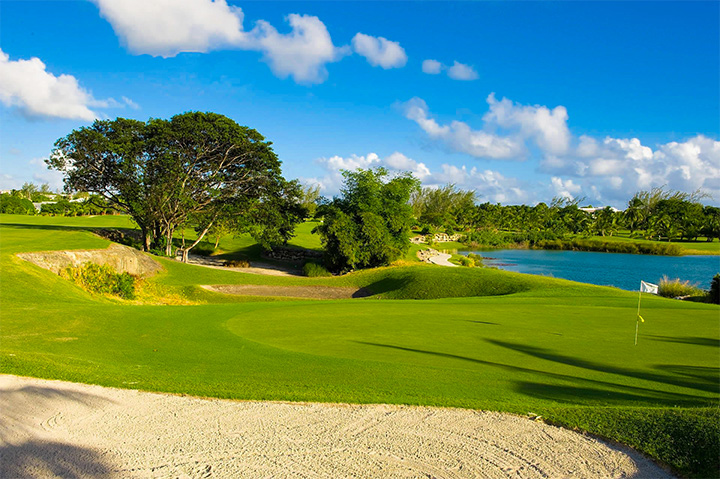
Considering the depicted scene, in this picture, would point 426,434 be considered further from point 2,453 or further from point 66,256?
point 66,256

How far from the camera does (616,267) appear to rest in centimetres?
5547

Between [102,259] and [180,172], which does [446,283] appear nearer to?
[102,259]

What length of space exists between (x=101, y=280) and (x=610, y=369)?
24358 mm

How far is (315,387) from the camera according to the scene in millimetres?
8188

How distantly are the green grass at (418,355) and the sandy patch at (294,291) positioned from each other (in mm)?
11351

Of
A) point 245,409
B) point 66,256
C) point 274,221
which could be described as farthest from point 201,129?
point 245,409

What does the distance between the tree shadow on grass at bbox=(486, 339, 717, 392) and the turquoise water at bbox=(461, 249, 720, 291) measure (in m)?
35.3

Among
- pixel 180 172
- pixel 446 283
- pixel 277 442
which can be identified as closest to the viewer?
pixel 277 442

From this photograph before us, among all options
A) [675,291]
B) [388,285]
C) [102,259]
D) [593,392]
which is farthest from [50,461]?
[675,291]

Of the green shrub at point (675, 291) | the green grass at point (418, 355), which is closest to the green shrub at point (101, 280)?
the green grass at point (418, 355)

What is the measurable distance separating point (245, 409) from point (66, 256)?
71.9ft

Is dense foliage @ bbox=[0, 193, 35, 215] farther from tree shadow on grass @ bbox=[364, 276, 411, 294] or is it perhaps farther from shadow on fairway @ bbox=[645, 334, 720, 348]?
shadow on fairway @ bbox=[645, 334, 720, 348]

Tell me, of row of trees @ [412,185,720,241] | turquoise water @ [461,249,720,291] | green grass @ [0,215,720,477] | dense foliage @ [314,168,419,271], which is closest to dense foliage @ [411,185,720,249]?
row of trees @ [412,185,720,241]

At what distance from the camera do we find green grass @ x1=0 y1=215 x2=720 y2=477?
7.31m
